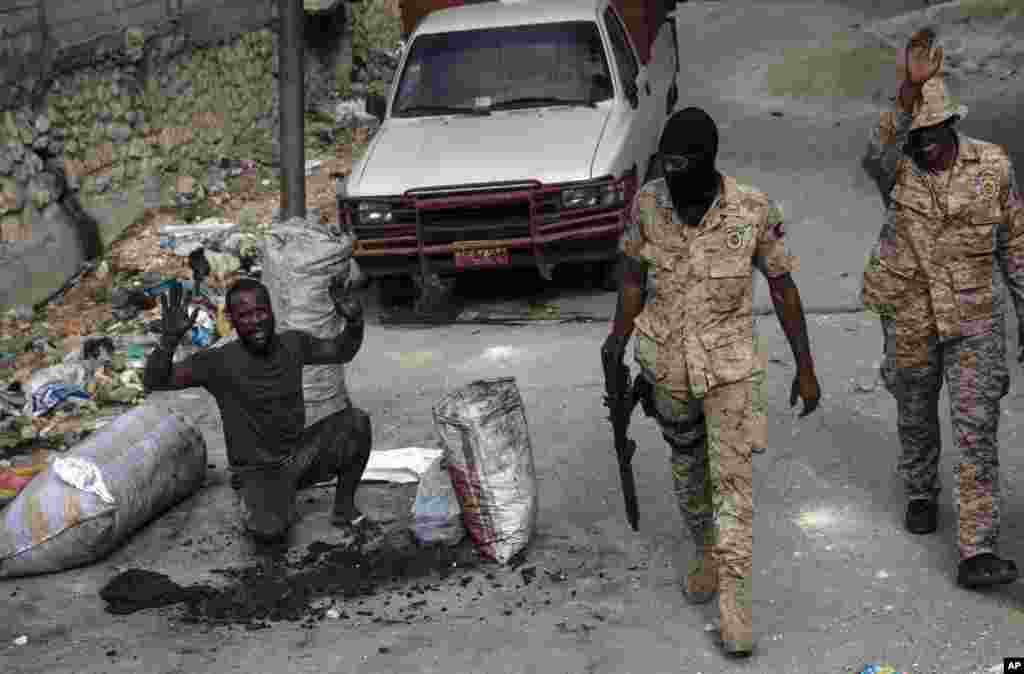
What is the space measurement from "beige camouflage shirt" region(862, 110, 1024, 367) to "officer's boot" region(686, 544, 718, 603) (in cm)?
113

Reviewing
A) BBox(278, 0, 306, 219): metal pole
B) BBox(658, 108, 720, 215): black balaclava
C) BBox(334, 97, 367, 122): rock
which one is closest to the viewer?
BBox(658, 108, 720, 215): black balaclava

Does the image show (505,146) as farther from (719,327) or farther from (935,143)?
(719,327)

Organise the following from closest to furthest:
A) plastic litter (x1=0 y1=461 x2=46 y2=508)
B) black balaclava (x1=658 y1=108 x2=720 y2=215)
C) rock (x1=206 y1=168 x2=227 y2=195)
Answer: black balaclava (x1=658 y1=108 x2=720 y2=215), plastic litter (x1=0 y1=461 x2=46 y2=508), rock (x1=206 y1=168 x2=227 y2=195)

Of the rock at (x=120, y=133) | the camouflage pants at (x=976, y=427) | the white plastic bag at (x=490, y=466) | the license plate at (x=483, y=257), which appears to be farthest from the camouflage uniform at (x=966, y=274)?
the rock at (x=120, y=133)

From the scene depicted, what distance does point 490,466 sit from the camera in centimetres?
636

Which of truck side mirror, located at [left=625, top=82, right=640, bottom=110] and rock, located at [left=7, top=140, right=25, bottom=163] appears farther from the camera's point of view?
rock, located at [left=7, top=140, right=25, bottom=163]

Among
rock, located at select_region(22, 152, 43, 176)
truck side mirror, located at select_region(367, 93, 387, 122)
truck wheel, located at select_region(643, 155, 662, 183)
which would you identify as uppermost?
truck side mirror, located at select_region(367, 93, 387, 122)

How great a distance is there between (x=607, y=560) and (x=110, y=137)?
7.95 metres

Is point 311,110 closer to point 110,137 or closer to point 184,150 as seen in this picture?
point 184,150

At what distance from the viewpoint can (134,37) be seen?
526 inches

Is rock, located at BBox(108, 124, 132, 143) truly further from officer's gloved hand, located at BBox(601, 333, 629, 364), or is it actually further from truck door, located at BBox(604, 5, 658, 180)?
Answer: officer's gloved hand, located at BBox(601, 333, 629, 364)

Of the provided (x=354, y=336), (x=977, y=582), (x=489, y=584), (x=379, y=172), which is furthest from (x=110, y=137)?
(x=977, y=582)

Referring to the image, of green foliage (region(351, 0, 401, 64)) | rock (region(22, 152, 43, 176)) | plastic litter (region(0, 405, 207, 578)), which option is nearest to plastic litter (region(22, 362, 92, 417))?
plastic litter (region(0, 405, 207, 578))

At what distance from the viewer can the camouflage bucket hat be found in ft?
18.6
